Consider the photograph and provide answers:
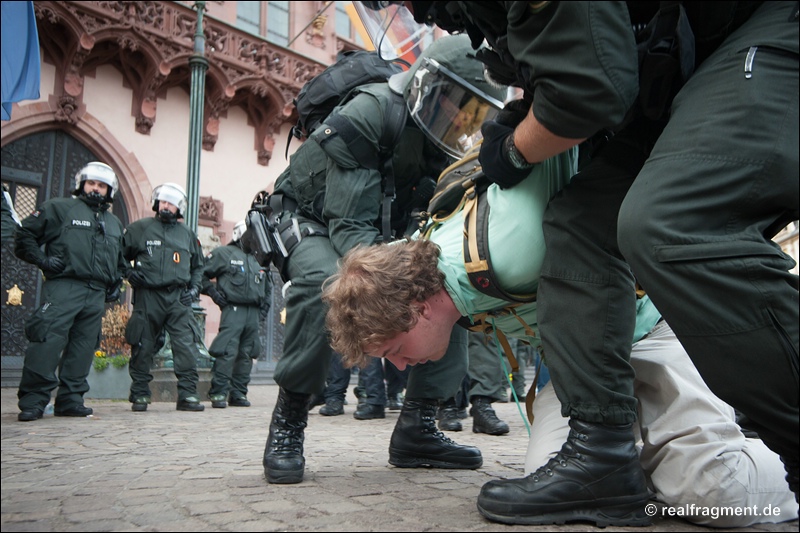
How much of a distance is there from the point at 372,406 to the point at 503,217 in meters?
4.01

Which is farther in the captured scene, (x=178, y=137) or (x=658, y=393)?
(x=178, y=137)

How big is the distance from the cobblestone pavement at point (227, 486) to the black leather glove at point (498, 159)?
3.00ft

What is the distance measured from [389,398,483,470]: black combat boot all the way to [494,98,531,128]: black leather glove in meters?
1.36

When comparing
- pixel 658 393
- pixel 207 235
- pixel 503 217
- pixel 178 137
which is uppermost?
pixel 178 137

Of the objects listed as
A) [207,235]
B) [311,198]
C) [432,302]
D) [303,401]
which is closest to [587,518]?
[432,302]

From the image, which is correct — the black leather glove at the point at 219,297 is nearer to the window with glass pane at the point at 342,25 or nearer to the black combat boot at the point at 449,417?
the black combat boot at the point at 449,417

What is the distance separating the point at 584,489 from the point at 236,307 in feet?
23.5

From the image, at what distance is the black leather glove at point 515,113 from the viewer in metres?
1.94

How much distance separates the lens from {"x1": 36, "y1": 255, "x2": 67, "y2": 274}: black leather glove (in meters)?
5.99

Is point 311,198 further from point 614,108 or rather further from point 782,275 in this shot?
point 782,275

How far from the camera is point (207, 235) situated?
13742 mm

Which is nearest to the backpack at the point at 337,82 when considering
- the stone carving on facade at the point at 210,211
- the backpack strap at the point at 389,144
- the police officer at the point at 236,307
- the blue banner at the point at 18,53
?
the backpack strap at the point at 389,144

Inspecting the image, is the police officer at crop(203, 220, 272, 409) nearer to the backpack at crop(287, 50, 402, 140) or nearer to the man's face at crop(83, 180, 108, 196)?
the man's face at crop(83, 180, 108, 196)

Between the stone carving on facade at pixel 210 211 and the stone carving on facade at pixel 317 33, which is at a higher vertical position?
the stone carving on facade at pixel 317 33
